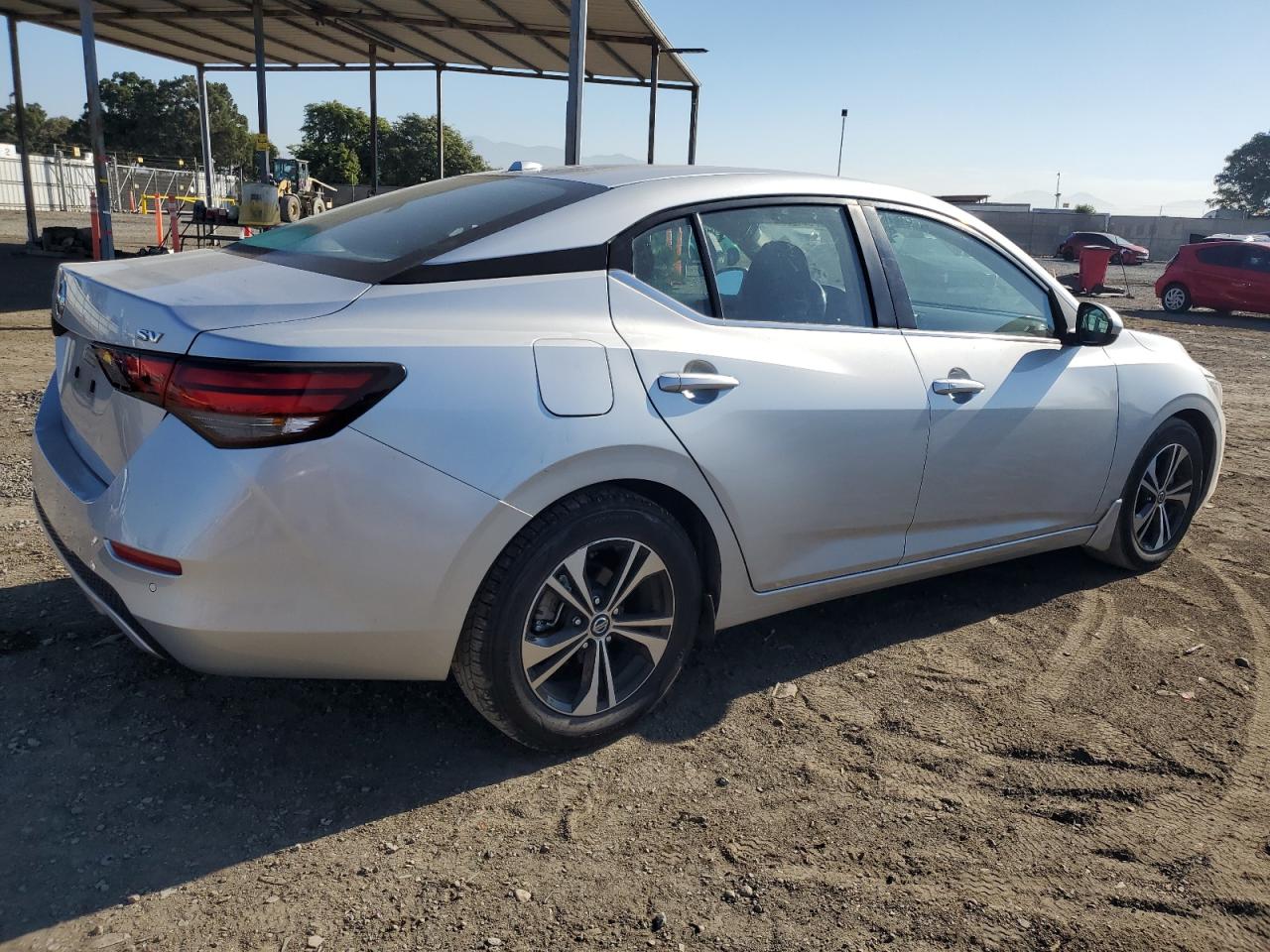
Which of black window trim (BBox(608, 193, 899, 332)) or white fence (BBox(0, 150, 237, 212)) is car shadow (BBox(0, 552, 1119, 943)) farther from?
white fence (BBox(0, 150, 237, 212))

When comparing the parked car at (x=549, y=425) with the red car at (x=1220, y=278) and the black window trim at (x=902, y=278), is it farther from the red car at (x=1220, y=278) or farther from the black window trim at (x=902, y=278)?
the red car at (x=1220, y=278)

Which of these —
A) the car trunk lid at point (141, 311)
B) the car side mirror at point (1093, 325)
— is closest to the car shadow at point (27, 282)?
the car trunk lid at point (141, 311)

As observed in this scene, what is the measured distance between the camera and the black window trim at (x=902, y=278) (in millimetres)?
3475

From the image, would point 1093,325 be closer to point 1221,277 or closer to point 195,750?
point 195,750

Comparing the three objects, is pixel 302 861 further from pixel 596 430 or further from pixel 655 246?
pixel 655 246

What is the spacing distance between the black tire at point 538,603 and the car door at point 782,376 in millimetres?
235

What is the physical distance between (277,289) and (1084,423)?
3.06 m

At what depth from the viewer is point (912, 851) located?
253cm

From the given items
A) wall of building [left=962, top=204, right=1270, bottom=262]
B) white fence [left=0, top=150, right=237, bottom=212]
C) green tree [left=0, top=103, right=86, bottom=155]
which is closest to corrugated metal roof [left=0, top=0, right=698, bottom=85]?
white fence [left=0, top=150, right=237, bottom=212]

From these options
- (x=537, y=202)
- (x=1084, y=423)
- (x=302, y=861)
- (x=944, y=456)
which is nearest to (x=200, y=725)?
(x=302, y=861)

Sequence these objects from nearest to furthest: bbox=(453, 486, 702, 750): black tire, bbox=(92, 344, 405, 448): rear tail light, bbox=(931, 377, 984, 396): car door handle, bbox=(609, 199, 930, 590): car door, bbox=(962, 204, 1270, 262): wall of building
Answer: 1. bbox=(92, 344, 405, 448): rear tail light
2. bbox=(453, 486, 702, 750): black tire
3. bbox=(609, 199, 930, 590): car door
4. bbox=(931, 377, 984, 396): car door handle
5. bbox=(962, 204, 1270, 262): wall of building

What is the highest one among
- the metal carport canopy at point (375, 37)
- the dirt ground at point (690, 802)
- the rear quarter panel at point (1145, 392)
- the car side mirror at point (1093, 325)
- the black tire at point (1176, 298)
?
the metal carport canopy at point (375, 37)

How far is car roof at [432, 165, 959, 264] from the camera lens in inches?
108

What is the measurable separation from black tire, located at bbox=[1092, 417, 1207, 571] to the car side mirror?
62cm
